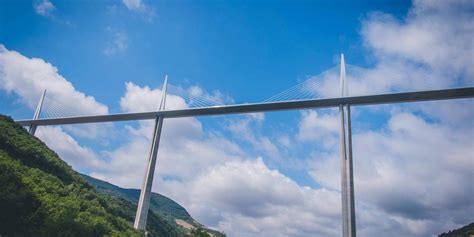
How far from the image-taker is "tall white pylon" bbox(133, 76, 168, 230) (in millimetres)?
28422

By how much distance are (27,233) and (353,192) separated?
18982 millimetres

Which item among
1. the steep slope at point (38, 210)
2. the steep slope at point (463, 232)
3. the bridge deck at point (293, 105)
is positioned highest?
the bridge deck at point (293, 105)

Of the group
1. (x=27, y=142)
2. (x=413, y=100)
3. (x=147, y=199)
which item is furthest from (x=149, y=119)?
(x=413, y=100)

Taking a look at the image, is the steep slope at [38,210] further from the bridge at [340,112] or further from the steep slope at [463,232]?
the steep slope at [463,232]

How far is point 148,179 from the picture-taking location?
30.3 meters

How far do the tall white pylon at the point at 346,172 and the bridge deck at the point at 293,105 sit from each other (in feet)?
3.77

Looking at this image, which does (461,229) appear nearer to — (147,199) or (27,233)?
(147,199)

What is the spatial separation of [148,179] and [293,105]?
14.8 meters

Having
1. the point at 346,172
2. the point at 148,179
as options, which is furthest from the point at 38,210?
the point at 346,172

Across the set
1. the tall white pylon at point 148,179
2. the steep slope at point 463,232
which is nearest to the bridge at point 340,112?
the tall white pylon at point 148,179

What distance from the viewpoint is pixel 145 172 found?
30781mm

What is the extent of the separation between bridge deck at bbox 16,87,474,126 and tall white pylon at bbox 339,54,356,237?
1149 mm

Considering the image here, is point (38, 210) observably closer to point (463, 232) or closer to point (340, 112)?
point (340, 112)

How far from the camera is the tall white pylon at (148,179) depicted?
2842 centimetres
